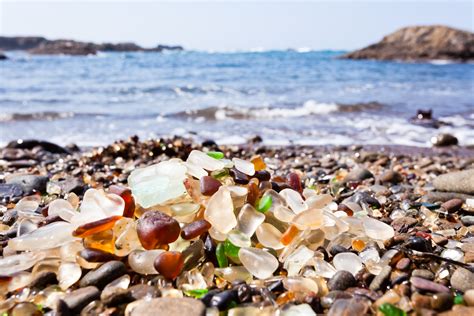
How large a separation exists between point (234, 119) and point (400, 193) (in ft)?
21.6

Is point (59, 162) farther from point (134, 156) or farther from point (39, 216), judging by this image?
point (39, 216)

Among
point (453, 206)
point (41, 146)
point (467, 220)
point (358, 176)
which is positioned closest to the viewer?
point (467, 220)

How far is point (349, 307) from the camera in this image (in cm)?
120

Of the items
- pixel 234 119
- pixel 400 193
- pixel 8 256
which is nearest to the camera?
pixel 8 256

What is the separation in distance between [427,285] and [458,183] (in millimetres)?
1744

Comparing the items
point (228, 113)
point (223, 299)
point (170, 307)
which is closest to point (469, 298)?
point (223, 299)

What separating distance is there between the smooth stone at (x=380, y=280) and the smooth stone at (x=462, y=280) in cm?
19

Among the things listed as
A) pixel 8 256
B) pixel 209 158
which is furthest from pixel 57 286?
pixel 209 158

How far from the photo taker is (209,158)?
180 cm

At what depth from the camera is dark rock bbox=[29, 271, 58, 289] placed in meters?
1.39

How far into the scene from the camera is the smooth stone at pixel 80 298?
4.11ft

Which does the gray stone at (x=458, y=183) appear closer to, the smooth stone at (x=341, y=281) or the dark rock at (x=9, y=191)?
the smooth stone at (x=341, y=281)

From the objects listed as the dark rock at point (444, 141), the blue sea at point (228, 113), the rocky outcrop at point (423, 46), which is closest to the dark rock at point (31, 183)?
the blue sea at point (228, 113)

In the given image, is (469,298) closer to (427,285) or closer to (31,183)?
(427,285)
